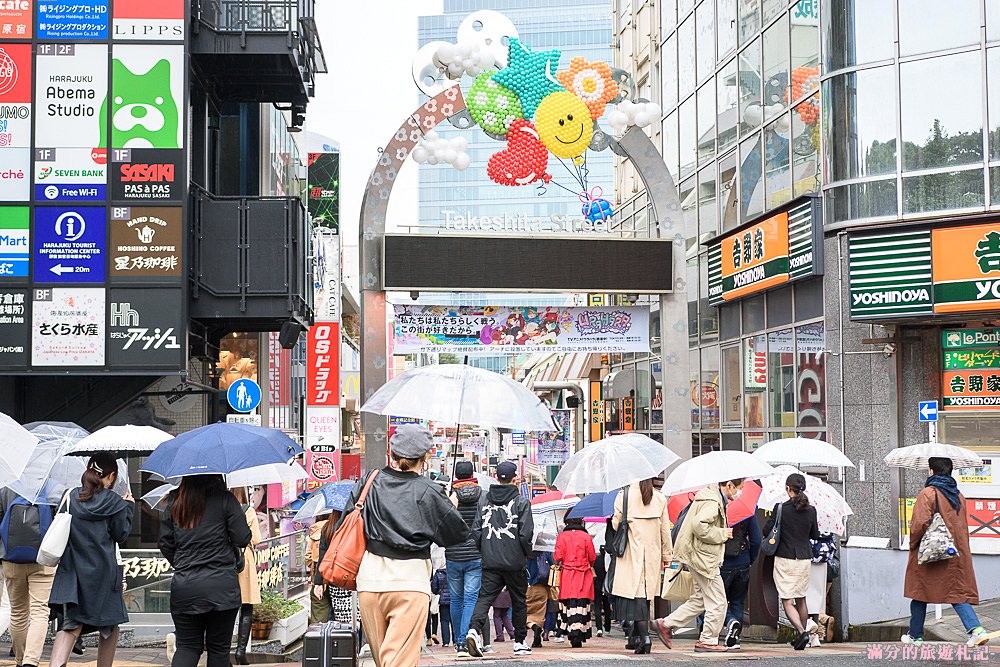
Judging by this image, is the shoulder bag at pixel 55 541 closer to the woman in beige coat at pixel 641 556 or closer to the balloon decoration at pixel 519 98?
the woman in beige coat at pixel 641 556

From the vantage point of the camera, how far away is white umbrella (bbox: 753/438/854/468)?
44.7 ft

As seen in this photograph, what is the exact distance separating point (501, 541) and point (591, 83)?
35.5ft

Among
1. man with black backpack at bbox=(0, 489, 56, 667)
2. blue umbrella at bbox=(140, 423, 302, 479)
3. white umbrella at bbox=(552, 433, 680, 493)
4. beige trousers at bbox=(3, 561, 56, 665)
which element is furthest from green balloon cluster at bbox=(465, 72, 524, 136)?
beige trousers at bbox=(3, 561, 56, 665)

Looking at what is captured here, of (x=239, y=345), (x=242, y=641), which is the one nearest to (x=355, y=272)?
(x=239, y=345)

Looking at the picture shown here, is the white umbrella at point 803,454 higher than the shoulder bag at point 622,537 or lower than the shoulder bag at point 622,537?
higher

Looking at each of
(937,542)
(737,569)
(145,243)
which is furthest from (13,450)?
(145,243)

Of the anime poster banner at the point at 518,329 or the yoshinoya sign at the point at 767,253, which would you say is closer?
the yoshinoya sign at the point at 767,253

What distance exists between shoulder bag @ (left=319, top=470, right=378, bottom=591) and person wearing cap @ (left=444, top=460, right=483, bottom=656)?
4.35m

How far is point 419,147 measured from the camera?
20125mm

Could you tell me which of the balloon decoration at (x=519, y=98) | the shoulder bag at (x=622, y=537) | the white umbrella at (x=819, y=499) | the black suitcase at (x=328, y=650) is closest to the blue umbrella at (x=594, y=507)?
the shoulder bag at (x=622, y=537)

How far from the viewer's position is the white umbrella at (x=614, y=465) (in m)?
11.9

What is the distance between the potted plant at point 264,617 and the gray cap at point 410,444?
20.0 ft

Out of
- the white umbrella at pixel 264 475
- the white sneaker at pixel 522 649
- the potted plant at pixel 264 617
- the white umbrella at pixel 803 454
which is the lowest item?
the white sneaker at pixel 522 649

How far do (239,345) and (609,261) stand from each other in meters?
7.21
